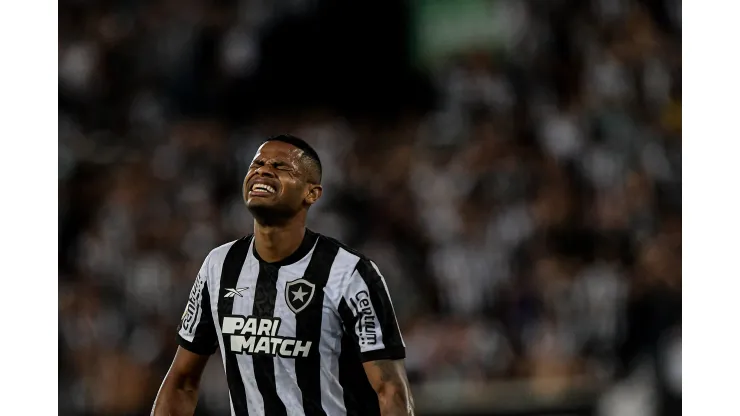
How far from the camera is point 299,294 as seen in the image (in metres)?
3.01

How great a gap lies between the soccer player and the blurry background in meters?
3.29

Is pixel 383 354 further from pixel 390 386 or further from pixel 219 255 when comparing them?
pixel 219 255

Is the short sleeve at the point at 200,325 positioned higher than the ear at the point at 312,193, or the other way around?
the ear at the point at 312,193

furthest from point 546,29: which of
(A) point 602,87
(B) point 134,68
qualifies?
(B) point 134,68

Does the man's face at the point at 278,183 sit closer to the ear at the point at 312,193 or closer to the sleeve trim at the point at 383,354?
the ear at the point at 312,193

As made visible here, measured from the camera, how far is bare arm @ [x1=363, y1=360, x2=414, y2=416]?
282 centimetres

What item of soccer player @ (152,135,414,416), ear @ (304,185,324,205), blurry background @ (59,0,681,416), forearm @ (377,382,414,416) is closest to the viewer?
forearm @ (377,382,414,416)

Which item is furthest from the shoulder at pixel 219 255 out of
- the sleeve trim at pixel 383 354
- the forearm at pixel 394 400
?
the forearm at pixel 394 400

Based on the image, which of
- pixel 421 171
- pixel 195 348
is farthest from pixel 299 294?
pixel 421 171

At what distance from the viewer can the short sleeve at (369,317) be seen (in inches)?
114

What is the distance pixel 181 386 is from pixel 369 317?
0.71 meters

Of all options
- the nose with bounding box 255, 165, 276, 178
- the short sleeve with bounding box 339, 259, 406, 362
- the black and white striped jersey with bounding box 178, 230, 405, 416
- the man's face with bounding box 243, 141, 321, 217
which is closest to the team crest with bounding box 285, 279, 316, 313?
the black and white striped jersey with bounding box 178, 230, 405, 416

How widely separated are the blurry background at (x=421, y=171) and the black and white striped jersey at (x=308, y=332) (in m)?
3.29

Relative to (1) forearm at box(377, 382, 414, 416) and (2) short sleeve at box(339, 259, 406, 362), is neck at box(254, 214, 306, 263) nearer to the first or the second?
(2) short sleeve at box(339, 259, 406, 362)
